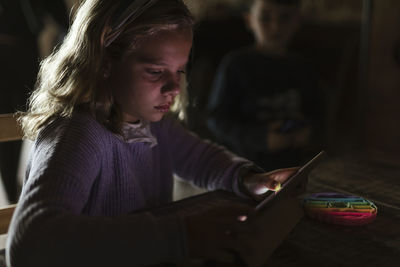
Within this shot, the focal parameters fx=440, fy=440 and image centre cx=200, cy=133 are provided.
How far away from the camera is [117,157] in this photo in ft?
2.79

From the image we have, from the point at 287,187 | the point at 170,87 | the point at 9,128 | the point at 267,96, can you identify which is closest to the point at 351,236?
the point at 287,187

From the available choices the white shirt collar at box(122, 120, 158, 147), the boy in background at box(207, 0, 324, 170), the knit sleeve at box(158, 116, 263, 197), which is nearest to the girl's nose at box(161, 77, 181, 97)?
the white shirt collar at box(122, 120, 158, 147)

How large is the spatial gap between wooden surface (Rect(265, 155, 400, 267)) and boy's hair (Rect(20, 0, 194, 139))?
1.30 feet

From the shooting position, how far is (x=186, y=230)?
1.86ft

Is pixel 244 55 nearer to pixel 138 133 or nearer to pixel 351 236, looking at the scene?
pixel 138 133

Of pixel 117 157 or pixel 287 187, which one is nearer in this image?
pixel 287 187

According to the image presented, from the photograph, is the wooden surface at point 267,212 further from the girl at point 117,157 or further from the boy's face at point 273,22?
the boy's face at point 273,22

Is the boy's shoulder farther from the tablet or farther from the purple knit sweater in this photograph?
the tablet

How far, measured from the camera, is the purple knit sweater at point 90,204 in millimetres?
536

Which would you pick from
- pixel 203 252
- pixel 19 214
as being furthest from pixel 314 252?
pixel 19 214

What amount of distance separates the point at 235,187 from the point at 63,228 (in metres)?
0.47

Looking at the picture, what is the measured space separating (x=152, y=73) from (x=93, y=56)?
0.11 meters

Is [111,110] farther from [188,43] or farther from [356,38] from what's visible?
[356,38]

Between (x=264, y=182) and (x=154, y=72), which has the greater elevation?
(x=154, y=72)
